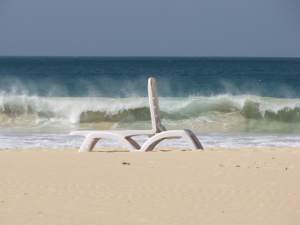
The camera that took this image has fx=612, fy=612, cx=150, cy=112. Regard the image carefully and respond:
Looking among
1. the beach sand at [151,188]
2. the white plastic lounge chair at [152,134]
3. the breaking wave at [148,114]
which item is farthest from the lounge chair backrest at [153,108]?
the breaking wave at [148,114]

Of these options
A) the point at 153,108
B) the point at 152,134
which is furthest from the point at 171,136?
the point at 153,108

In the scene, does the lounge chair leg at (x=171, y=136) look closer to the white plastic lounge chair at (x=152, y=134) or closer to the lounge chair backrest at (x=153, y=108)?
the white plastic lounge chair at (x=152, y=134)

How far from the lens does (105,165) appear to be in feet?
26.3

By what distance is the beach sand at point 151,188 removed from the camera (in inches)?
217

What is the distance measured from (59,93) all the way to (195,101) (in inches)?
601

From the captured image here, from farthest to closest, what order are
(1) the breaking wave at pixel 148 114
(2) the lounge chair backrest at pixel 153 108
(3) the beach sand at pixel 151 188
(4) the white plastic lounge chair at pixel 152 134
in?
1. (1) the breaking wave at pixel 148 114
2. (2) the lounge chair backrest at pixel 153 108
3. (4) the white plastic lounge chair at pixel 152 134
4. (3) the beach sand at pixel 151 188

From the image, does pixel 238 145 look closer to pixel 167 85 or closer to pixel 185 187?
pixel 185 187

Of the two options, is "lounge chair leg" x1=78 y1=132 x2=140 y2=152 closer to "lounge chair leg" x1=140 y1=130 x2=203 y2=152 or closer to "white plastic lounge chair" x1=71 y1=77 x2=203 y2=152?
"white plastic lounge chair" x1=71 y1=77 x2=203 y2=152

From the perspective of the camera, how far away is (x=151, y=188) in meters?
6.63

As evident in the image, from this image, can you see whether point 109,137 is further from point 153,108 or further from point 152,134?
point 153,108

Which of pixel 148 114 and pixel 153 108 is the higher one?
pixel 153 108

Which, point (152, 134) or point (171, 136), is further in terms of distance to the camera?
point (152, 134)

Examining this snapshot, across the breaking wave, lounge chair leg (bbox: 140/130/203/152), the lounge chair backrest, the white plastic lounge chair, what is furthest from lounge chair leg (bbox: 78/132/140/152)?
the breaking wave

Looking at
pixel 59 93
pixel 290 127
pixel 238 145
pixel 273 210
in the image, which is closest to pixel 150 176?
pixel 273 210
